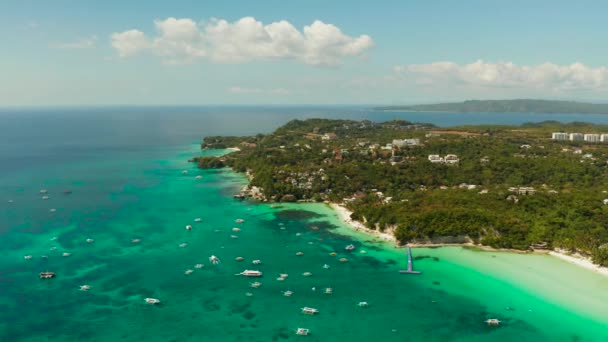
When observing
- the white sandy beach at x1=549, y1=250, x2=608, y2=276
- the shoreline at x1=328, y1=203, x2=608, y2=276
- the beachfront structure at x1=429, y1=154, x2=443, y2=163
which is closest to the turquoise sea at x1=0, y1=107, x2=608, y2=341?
the shoreline at x1=328, y1=203, x2=608, y2=276

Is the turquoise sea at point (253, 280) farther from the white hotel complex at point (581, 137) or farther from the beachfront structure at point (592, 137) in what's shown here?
the beachfront structure at point (592, 137)

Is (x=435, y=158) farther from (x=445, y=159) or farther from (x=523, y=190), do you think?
(x=523, y=190)

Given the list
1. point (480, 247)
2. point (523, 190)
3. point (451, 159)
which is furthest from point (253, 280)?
point (451, 159)

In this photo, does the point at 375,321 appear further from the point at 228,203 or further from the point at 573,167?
the point at 573,167

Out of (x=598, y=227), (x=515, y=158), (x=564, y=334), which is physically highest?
(x=515, y=158)

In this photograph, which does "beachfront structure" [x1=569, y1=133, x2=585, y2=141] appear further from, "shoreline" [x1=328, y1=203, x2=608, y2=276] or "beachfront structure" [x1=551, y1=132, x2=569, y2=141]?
"shoreline" [x1=328, y1=203, x2=608, y2=276]

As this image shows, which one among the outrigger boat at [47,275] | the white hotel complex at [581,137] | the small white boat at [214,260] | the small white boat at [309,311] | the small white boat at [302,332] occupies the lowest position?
the small white boat at [302,332]

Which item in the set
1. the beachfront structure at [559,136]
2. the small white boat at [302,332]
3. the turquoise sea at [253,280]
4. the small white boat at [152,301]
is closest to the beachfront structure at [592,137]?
the beachfront structure at [559,136]

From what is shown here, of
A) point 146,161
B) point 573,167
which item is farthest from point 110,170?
point 573,167
